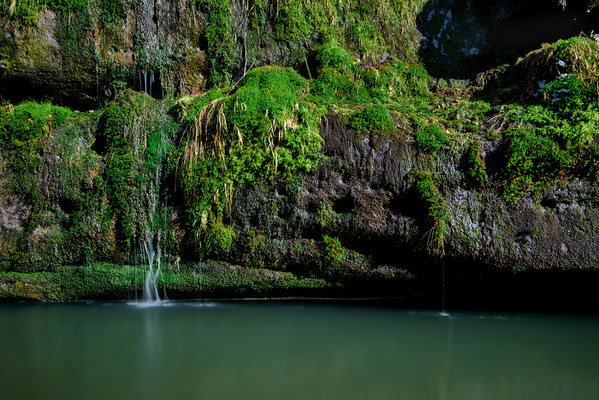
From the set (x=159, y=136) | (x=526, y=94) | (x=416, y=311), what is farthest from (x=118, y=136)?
(x=526, y=94)

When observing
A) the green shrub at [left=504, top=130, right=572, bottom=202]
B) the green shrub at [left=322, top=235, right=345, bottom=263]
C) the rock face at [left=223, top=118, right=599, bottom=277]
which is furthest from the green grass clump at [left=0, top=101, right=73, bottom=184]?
the green shrub at [left=504, top=130, right=572, bottom=202]

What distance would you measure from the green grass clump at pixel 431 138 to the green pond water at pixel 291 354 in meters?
1.98

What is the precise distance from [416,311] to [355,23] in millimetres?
4979

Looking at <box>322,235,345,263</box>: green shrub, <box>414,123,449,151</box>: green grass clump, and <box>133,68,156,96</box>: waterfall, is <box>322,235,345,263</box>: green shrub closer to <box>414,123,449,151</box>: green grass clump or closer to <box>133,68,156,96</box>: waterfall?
<box>414,123,449,151</box>: green grass clump

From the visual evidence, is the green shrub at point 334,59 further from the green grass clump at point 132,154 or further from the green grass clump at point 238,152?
the green grass clump at point 132,154

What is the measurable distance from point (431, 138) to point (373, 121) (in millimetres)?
739

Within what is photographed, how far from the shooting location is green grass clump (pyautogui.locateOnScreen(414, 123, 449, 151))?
4.63 m

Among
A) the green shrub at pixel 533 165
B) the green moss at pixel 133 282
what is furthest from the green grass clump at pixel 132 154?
the green shrub at pixel 533 165

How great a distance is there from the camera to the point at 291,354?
3096 millimetres

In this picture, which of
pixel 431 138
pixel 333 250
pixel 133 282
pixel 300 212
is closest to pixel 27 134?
pixel 133 282

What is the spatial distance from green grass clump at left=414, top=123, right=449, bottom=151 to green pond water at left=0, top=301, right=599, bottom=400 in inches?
78.0

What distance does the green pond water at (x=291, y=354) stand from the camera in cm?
250

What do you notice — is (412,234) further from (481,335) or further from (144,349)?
(144,349)

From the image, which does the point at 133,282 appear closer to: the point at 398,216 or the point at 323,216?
the point at 323,216
